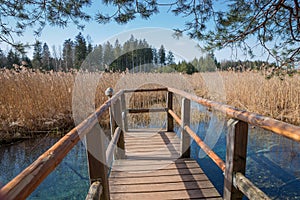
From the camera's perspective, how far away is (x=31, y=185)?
394mm

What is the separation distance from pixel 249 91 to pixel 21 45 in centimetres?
487

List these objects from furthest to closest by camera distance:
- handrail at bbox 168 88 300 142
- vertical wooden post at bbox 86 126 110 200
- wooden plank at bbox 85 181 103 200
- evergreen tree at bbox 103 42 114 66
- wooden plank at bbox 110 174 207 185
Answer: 1. evergreen tree at bbox 103 42 114 66
2. wooden plank at bbox 110 174 207 185
3. vertical wooden post at bbox 86 126 110 200
4. wooden plank at bbox 85 181 103 200
5. handrail at bbox 168 88 300 142

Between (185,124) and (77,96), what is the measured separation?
3.23 metres

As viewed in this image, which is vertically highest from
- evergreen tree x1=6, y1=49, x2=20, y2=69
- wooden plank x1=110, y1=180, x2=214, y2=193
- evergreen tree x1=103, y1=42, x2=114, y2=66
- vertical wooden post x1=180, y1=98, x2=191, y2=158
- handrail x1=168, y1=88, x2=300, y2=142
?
evergreen tree x1=103, y1=42, x2=114, y2=66

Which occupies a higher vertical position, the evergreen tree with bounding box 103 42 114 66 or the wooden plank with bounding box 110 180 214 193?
the evergreen tree with bounding box 103 42 114 66

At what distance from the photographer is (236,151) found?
102cm

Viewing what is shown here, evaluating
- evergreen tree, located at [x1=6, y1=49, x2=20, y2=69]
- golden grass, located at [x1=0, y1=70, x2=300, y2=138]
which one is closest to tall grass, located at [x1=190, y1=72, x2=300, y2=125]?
golden grass, located at [x1=0, y1=70, x2=300, y2=138]

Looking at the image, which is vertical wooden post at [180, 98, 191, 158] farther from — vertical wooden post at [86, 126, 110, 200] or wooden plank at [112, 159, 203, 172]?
vertical wooden post at [86, 126, 110, 200]

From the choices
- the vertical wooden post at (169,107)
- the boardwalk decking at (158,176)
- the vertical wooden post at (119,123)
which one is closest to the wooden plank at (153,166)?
the boardwalk decking at (158,176)

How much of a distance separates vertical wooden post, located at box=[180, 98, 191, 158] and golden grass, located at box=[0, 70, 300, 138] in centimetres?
274

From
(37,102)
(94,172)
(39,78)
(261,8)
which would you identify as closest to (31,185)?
(94,172)

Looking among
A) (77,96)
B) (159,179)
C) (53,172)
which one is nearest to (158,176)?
(159,179)

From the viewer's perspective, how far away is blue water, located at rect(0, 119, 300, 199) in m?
2.19

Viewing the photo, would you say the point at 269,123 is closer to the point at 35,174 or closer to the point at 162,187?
the point at 35,174
